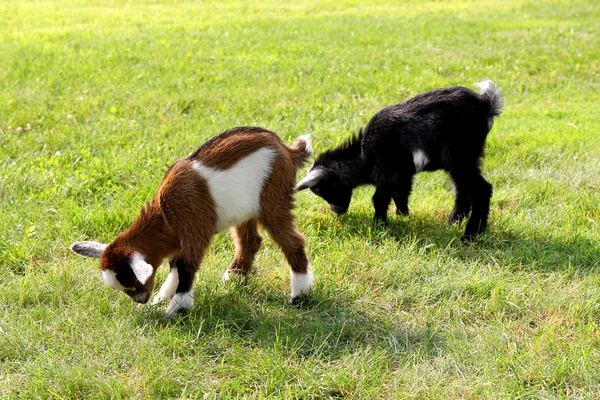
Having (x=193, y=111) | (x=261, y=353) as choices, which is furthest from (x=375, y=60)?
(x=261, y=353)

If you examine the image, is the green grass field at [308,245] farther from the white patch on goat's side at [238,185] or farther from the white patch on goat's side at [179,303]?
the white patch on goat's side at [238,185]

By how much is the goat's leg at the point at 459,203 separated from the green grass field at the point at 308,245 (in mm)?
181

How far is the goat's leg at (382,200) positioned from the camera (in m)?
5.39

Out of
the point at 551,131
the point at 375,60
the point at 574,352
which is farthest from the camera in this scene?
the point at 375,60

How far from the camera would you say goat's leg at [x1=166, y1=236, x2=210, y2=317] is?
13.6 ft

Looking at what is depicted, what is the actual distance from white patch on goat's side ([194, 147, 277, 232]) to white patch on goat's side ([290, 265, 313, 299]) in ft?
1.59

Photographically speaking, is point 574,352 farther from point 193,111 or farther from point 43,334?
point 193,111

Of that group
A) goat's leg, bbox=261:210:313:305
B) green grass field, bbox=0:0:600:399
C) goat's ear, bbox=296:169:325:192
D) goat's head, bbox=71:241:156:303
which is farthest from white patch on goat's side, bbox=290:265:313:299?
goat's ear, bbox=296:169:325:192

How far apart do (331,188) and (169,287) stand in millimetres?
1766

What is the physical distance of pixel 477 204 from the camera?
5324 millimetres

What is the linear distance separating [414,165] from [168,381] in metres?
2.67

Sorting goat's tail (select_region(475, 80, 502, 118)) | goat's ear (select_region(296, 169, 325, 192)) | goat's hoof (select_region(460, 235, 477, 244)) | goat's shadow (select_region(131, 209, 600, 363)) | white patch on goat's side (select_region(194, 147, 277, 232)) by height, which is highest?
goat's tail (select_region(475, 80, 502, 118))

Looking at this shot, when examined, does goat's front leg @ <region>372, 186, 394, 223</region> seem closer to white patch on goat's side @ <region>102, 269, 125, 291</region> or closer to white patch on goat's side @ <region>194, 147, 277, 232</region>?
white patch on goat's side @ <region>194, 147, 277, 232</region>

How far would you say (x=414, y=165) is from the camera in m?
5.32
